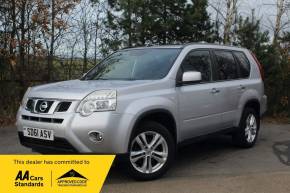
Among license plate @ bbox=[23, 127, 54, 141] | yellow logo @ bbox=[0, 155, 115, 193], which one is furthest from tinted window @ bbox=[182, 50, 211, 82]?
yellow logo @ bbox=[0, 155, 115, 193]

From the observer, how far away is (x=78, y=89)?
5.55 meters

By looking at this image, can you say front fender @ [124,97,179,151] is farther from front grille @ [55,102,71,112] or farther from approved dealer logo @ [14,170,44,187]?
approved dealer logo @ [14,170,44,187]

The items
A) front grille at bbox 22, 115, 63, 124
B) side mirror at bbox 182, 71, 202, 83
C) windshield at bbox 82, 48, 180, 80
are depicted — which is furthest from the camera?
windshield at bbox 82, 48, 180, 80

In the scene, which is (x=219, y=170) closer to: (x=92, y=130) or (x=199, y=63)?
(x=199, y=63)

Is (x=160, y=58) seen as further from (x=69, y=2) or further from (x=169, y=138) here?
(x=69, y=2)

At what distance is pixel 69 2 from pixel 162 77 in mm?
7753

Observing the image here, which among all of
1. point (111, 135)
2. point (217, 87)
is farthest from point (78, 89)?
point (217, 87)

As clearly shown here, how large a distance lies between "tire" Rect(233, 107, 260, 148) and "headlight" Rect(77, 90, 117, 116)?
10.4ft

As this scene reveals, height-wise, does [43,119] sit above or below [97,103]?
below

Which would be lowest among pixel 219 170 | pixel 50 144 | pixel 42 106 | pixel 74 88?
pixel 219 170

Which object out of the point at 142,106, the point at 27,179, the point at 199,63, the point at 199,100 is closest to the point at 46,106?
the point at 142,106

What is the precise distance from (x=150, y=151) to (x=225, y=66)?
7.99 ft

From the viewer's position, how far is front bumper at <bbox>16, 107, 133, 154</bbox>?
516 centimetres

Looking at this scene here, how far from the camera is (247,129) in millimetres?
8008
